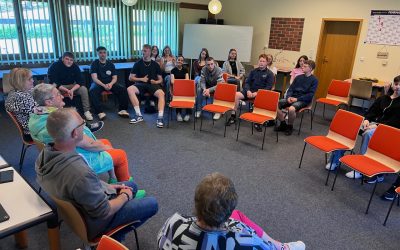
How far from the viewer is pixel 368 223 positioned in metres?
2.57

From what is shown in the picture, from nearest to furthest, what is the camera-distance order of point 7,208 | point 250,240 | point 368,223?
1. point 250,240
2. point 7,208
3. point 368,223

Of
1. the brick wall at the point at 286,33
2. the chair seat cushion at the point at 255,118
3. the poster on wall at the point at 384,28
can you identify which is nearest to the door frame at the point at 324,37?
the poster on wall at the point at 384,28

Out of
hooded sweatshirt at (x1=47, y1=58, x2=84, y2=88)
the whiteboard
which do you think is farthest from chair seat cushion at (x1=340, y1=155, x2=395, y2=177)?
the whiteboard

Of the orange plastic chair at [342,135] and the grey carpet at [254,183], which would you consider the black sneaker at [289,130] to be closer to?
the grey carpet at [254,183]

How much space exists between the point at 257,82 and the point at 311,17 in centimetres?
290

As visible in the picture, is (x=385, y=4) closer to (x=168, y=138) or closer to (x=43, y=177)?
(x=168, y=138)

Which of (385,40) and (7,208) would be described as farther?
(385,40)

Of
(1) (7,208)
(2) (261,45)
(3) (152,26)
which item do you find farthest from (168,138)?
(2) (261,45)

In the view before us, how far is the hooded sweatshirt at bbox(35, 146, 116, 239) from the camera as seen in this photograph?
4.83ft


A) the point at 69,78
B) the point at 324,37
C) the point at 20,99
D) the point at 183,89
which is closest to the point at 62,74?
the point at 69,78

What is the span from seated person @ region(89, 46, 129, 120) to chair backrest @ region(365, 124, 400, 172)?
380 cm

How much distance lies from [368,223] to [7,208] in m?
2.71

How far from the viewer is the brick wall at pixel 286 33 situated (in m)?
6.92

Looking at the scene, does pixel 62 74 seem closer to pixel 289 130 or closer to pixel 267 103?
pixel 267 103
